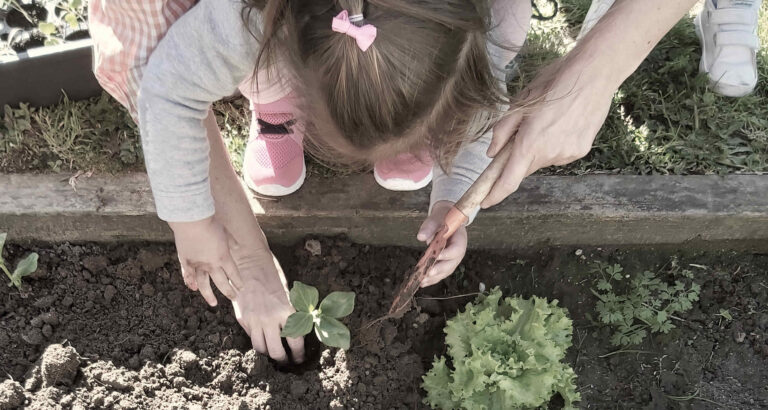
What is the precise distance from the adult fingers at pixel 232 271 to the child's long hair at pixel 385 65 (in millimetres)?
537

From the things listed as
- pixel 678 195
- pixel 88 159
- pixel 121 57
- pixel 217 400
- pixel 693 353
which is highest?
pixel 121 57

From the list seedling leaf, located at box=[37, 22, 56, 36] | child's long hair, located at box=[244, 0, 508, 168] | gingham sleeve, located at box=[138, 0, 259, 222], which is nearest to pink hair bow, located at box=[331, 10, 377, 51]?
child's long hair, located at box=[244, 0, 508, 168]

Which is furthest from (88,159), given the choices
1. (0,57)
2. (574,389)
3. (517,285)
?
(574,389)

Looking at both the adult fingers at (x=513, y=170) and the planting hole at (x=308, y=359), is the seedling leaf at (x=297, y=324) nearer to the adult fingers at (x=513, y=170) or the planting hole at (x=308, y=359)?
the planting hole at (x=308, y=359)

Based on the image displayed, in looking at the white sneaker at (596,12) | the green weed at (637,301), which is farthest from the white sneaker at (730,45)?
the green weed at (637,301)

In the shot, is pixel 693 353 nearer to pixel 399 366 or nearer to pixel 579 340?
pixel 579 340

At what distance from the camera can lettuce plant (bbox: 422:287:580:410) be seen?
1.86 metres

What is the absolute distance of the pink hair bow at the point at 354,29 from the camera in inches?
45.6

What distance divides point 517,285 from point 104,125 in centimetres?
151

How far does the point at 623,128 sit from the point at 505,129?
881mm

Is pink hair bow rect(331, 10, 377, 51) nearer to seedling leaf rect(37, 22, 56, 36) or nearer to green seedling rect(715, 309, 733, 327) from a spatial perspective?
seedling leaf rect(37, 22, 56, 36)

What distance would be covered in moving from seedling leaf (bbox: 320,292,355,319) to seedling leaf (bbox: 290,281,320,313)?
4 centimetres

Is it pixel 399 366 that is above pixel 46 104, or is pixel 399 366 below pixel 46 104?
below

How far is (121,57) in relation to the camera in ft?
5.50
